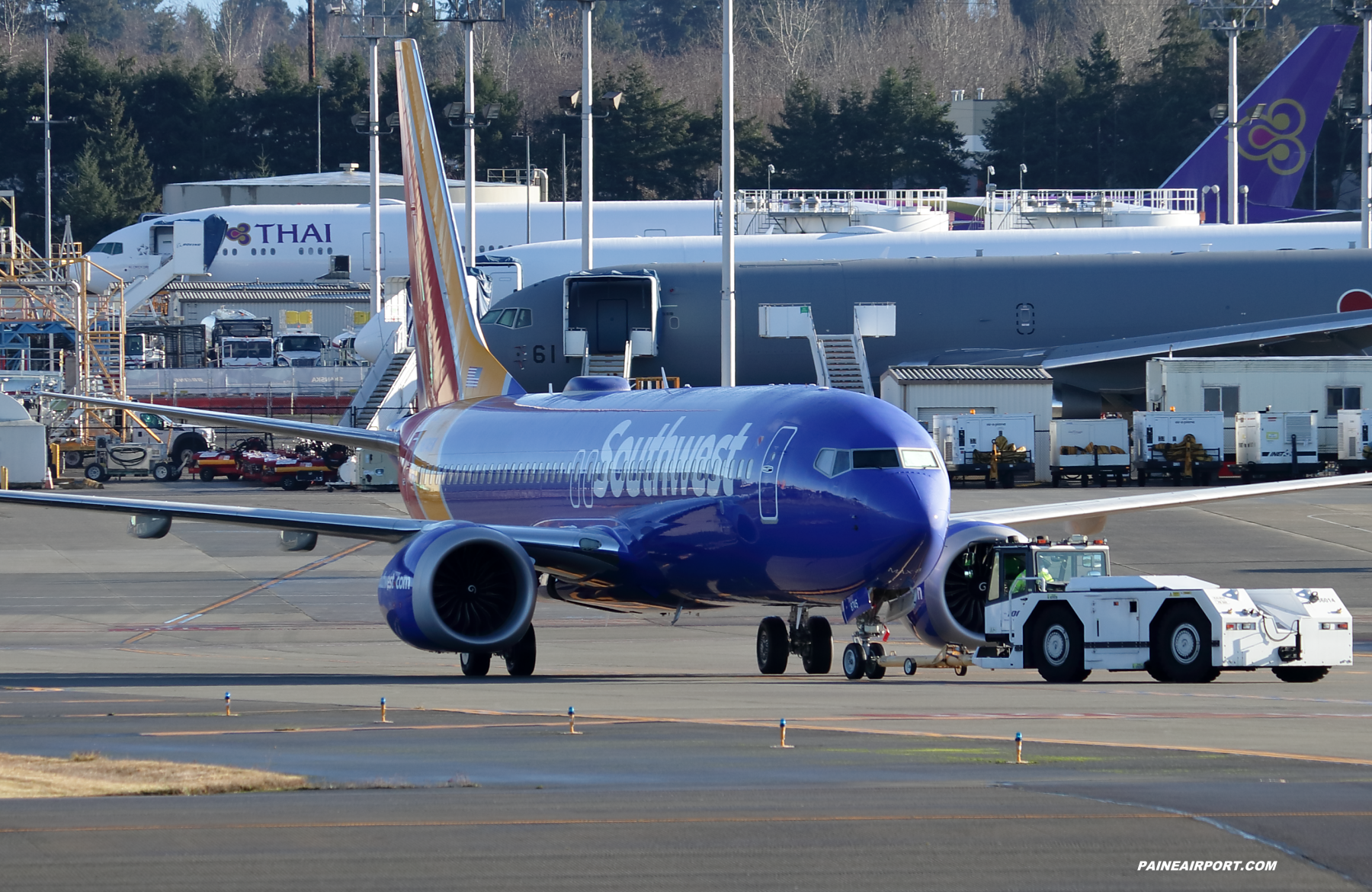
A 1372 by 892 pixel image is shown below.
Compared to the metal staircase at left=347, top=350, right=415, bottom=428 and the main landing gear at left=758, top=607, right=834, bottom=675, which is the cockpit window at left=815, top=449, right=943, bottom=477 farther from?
the metal staircase at left=347, top=350, right=415, bottom=428

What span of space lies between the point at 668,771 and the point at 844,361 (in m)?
43.2

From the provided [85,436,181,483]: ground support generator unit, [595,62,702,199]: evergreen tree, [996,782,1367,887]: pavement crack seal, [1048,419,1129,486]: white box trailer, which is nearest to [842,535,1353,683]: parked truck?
[996,782,1367,887]: pavement crack seal

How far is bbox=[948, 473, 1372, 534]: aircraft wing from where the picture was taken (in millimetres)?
22188

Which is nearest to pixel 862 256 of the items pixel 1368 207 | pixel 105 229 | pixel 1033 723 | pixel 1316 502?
A: pixel 1368 207

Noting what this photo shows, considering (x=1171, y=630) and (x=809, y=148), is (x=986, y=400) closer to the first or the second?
(x=1171, y=630)

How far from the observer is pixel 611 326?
54.5 m

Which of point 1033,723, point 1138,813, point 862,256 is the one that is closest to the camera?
point 1138,813

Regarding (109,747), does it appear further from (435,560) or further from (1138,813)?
(1138,813)

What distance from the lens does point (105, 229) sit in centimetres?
12281

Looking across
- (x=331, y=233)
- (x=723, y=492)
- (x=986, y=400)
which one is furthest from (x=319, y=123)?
(x=723, y=492)

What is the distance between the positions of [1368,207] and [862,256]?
16868 mm

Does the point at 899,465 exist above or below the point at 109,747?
above

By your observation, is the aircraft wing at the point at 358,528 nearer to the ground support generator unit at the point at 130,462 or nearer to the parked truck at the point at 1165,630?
the parked truck at the point at 1165,630

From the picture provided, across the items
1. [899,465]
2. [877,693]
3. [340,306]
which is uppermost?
[340,306]
